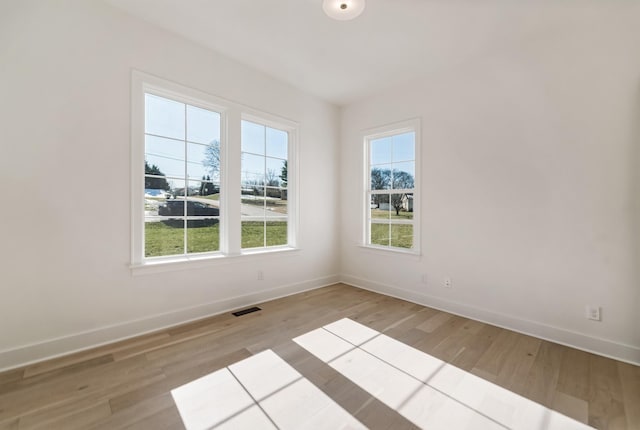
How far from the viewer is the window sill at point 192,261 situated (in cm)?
260

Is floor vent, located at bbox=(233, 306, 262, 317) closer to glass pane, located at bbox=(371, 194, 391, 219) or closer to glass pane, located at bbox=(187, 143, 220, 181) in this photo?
glass pane, located at bbox=(187, 143, 220, 181)

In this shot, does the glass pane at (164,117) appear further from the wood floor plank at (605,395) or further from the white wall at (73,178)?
the wood floor plank at (605,395)

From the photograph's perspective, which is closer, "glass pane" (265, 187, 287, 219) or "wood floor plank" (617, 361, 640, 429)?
"wood floor plank" (617, 361, 640, 429)

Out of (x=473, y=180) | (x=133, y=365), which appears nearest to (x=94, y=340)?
(x=133, y=365)

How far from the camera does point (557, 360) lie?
7.25 ft

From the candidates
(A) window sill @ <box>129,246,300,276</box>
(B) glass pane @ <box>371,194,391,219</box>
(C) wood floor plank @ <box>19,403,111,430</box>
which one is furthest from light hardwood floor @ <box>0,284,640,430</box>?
(B) glass pane @ <box>371,194,391,219</box>

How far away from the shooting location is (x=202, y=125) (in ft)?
10.2

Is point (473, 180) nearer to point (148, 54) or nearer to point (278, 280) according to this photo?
point (278, 280)

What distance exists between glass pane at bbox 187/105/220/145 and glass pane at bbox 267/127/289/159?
73cm

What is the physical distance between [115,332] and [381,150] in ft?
12.2

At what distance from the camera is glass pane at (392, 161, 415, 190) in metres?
3.68

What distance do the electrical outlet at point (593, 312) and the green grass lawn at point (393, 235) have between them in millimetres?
1745

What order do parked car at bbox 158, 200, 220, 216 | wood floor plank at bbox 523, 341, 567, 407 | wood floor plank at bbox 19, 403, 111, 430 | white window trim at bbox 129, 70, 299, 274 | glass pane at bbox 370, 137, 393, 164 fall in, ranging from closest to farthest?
wood floor plank at bbox 19, 403, 111, 430 < wood floor plank at bbox 523, 341, 567, 407 < white window trim at bbox 129, 70, 299, 274 < parked car at bbox 158, 200, 220, 216 < glass pane at bbox 370, 137, 393, 164

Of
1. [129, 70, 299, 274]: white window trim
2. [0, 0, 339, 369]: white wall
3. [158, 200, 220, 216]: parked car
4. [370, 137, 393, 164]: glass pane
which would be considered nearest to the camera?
[0, 0, 339, 369]: white wall
